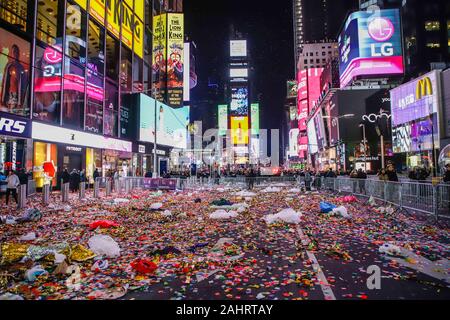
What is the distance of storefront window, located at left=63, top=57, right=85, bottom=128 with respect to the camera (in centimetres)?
2598

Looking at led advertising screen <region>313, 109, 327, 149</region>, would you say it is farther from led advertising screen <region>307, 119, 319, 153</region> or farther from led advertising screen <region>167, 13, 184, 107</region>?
led advertising screen <region>167, 13, 184, 107</region>

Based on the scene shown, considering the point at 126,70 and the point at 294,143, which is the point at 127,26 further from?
the point at 294,143

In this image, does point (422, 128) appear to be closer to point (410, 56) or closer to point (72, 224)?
point (72, 224)

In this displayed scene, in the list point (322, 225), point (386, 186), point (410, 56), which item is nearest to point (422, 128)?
point (386, 186)

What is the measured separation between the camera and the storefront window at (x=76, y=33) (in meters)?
26.5

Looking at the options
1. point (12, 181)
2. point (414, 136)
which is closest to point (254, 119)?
point (414, 136)

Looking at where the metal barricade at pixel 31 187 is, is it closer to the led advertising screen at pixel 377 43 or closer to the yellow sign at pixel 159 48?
the yellow sign at pixel 159 48

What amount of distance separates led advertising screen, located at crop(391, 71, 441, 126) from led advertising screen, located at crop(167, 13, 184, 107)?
29619 mm

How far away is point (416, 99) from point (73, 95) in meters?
37.8

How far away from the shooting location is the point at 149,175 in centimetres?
2905

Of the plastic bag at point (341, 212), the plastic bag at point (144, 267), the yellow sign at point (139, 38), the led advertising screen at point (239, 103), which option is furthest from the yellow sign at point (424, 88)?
the led advertising screen at point (239, 103)

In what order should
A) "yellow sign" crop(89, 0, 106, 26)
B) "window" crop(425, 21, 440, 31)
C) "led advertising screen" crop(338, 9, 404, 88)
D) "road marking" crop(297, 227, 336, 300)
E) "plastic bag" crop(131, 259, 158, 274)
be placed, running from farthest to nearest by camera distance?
"window" crop(425, 21, 440, 31) → "led advertising screen" crop(338, 9, 404, 88) → "yellow sign" crop(89, 0, 106, 26) → "plastic bag" crop(131, 259, 158, 274) → "road marking" crop(297, 227, 336, 300)

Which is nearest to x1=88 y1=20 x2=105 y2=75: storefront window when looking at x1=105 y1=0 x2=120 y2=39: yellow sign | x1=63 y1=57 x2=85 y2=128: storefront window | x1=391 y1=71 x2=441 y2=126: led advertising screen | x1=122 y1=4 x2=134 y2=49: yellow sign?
x1=105 y1=0 x2=120 y2=39: yellow sign
